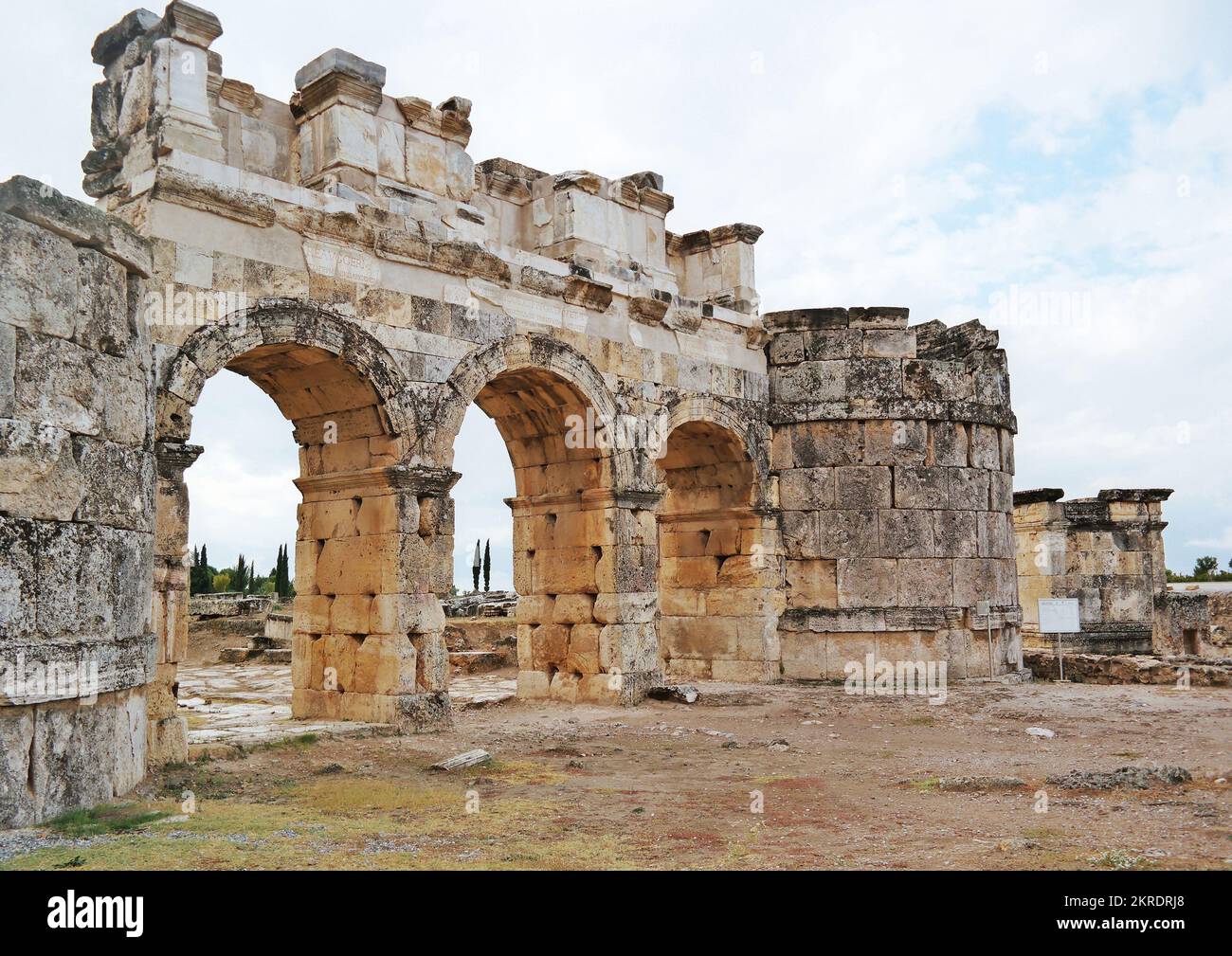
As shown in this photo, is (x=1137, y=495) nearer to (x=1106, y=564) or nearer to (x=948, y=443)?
(x=1106, y=564)

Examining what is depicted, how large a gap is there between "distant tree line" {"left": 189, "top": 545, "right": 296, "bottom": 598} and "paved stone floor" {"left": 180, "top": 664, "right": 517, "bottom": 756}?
11.1 meters

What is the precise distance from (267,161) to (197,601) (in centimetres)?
1661

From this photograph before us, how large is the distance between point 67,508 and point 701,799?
3665 mm

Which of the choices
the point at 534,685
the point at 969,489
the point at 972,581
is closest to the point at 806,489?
the point at 969,489

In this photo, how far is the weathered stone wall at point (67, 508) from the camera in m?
A: 5.23

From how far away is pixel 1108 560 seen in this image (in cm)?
1902

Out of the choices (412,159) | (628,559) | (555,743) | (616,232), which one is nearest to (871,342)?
(616,232)

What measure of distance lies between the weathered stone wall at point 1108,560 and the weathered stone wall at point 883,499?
20.3 ft

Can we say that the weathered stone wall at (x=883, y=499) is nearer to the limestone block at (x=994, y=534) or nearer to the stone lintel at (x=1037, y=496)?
the limestone block at (x=994, y=534)

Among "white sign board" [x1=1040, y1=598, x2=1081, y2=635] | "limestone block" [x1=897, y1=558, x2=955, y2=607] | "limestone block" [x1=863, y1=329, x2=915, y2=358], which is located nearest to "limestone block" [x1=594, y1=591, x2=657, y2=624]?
"limestone block" [x1=897, y1=558, x2=955, y2=607]

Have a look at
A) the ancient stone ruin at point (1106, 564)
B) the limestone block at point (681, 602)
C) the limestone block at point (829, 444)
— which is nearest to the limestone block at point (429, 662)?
the limestone block at point (681, 602)

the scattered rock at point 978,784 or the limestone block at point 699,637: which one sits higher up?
the limestone block at point 699,637

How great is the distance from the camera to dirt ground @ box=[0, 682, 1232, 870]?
487cm

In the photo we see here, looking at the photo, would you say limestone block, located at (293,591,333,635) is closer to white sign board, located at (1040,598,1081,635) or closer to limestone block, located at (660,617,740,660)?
limestone block, located at (660,617,740,660)
